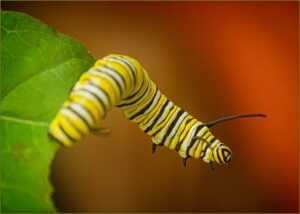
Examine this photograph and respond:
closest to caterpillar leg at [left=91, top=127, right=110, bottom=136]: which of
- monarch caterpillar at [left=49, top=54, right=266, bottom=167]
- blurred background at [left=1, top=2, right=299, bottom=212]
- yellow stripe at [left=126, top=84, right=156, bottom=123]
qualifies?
monarch caterpillar at [left=49, top=54, right=266, bottom=167]

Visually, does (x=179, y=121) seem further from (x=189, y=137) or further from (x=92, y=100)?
(x=92, y=100)

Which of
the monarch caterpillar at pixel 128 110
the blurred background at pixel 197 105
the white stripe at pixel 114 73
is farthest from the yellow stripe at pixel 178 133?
the blurred background at pixel 197 105

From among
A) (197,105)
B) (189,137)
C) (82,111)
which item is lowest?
(197,105)

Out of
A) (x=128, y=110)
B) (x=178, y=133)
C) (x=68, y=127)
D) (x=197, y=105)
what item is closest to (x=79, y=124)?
(x=68, y=127)

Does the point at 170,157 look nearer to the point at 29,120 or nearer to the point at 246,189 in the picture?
the point at 246,189

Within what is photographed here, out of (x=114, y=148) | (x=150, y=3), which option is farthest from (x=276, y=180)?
(x=150, y=3)

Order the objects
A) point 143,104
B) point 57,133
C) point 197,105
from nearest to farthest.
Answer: point 57,133
point 143,104
point 197,105

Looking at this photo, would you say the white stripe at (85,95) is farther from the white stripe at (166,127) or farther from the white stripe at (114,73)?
the white stripe at (166,127)
